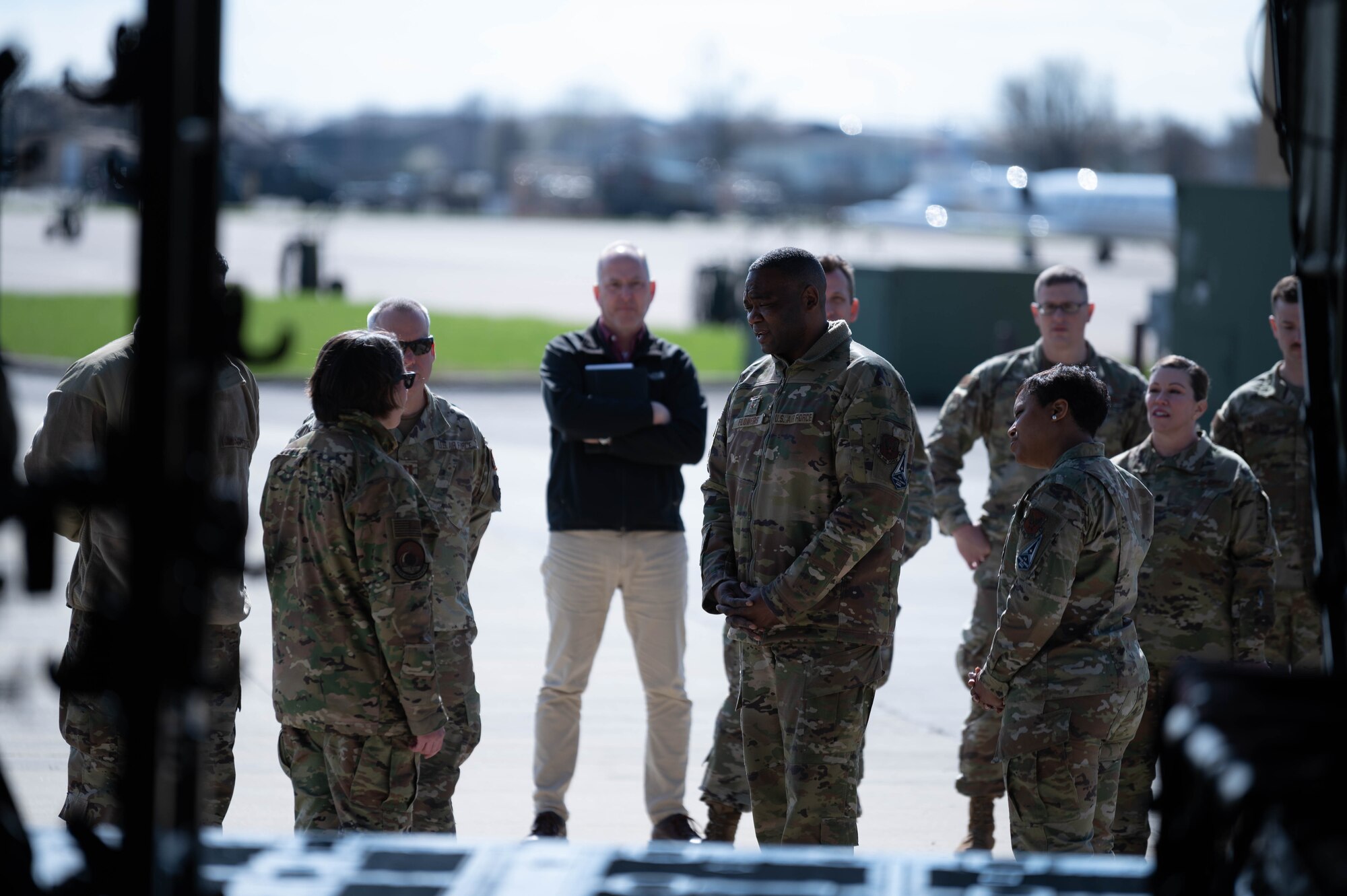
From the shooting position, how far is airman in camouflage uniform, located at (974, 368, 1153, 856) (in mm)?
4074

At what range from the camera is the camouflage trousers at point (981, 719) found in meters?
5.43

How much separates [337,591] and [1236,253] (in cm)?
1245

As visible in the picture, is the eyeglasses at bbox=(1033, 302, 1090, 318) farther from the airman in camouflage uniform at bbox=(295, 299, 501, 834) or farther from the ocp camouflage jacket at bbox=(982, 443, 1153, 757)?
the airman in camouflage uniform at bbox=(295, 299, 501, 834)

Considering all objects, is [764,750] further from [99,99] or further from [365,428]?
[99,99]

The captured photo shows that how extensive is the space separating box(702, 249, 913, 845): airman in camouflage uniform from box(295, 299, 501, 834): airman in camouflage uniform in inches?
36.3

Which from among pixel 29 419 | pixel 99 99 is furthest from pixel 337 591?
pixel 29 419

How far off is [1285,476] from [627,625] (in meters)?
2.65

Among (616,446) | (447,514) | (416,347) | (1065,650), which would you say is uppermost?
(416,347)

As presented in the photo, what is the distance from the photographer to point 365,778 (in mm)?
4039

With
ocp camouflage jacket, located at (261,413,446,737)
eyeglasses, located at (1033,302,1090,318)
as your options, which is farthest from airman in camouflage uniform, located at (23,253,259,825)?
eyeglasses, located at (1033,302,1090,318)

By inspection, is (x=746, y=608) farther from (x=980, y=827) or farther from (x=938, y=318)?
(x=938, y=318)

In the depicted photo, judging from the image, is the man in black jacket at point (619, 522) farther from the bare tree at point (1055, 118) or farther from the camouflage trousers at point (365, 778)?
the bare tree at point (1055, 118)

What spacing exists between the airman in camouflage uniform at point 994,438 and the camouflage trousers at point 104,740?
2.65 metres

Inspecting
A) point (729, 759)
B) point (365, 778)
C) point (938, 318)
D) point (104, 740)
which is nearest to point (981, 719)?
point (729, 759)
